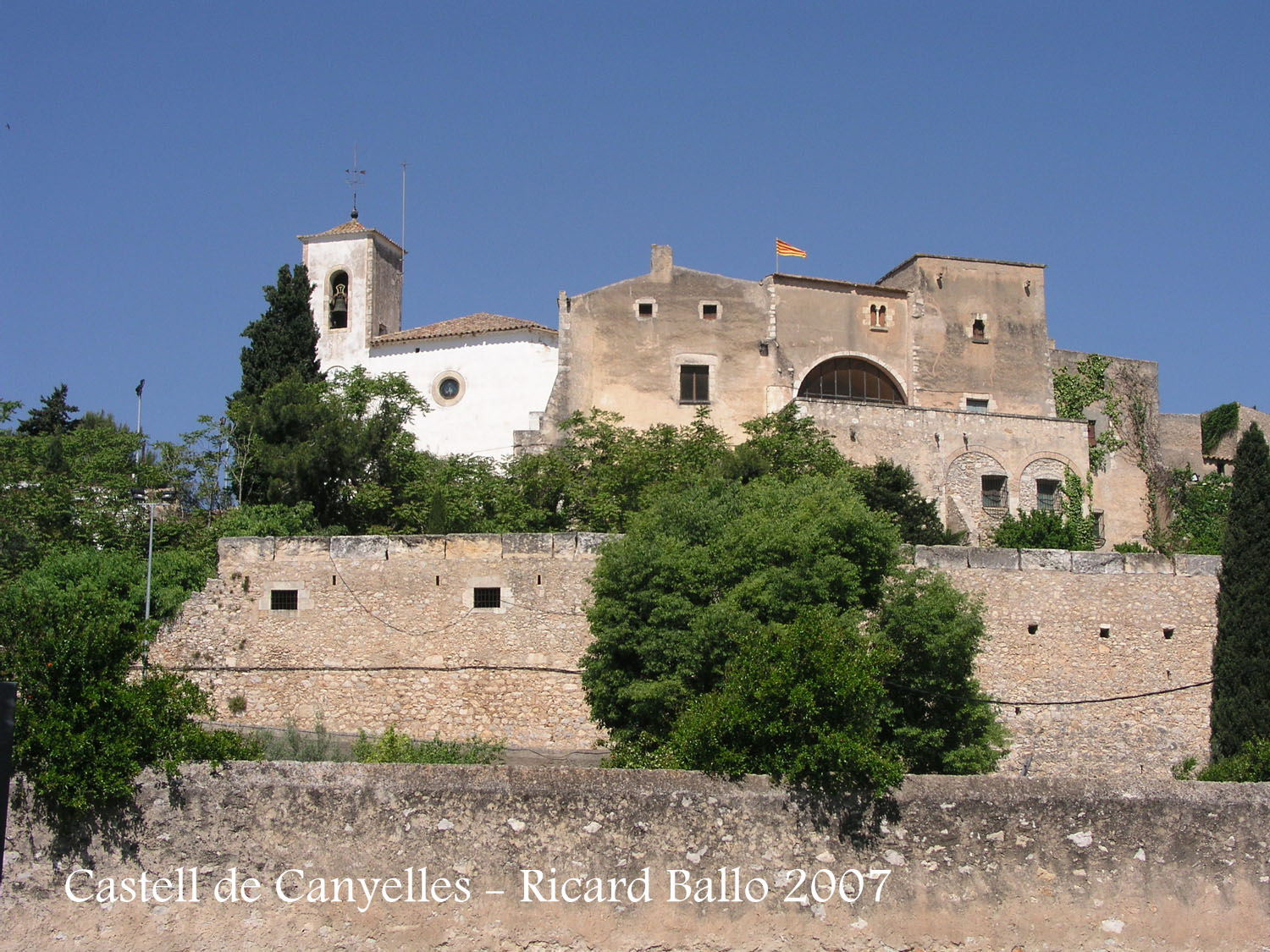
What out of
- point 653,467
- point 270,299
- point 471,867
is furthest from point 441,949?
point 270,299

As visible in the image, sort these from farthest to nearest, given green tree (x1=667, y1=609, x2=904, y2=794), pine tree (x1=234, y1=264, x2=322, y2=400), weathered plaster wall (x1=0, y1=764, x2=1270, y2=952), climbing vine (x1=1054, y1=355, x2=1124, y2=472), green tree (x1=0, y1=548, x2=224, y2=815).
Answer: climbing vine (x1=1054, y1=355, x2=1124, y2=472), pine tree (x1=234, y1=264, x2=322, y2=400), green tree (x1=667, y1=609, x2=904, y2=794), green tree (x1=0, y1=548, x2=224, y2=815), weathered plaster wall (x1=0, y1=764, x2=1270, y2=952)

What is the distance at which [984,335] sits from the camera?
36.5 metres

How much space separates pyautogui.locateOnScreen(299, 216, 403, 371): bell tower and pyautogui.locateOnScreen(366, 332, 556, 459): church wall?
2049 mm

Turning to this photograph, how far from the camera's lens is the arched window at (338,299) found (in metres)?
38.1

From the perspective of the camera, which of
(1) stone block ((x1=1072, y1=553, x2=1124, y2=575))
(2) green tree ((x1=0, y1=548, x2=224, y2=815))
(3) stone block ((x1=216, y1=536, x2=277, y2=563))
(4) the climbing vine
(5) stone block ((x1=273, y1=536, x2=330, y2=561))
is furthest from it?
(4) the climbing vine

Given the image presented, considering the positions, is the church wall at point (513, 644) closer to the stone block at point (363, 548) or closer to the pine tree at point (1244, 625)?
the stone block at point (363, 548)

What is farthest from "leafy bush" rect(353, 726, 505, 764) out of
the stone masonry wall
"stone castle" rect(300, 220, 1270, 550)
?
"stone castle" rect(300, 220, 1270, 550)

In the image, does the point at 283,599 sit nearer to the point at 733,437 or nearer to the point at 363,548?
the point at 363,548

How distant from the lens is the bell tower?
37281 millimetres

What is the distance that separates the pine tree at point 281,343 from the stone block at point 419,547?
1214 centimetres

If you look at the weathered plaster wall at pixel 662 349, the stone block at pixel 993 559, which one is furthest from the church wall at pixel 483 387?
the stone block at pixel 993 559

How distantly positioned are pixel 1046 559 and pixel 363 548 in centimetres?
1148

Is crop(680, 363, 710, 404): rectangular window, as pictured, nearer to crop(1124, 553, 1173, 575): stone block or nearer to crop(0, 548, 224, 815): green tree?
crop(1124, 553, 1173, 575): stone block

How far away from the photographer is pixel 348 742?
20.1 m
